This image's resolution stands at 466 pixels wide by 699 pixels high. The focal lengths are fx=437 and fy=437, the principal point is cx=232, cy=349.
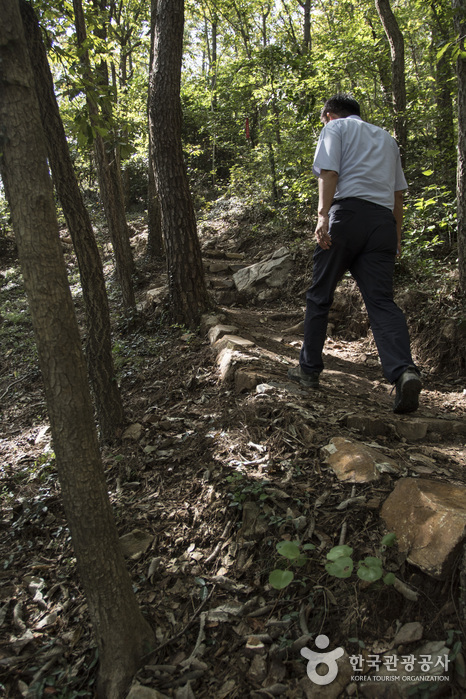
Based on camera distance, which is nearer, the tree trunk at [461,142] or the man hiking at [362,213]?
the man hiking at [362,213]

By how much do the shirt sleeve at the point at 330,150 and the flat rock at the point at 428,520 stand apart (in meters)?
2.12

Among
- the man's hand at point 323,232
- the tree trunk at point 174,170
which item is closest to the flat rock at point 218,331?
the tree trunk at point 174,170

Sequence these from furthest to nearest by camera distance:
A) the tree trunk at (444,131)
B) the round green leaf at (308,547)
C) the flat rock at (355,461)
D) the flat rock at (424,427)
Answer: the tree trunk at (444,131)
the flat rock at (424,427)
the flat rock at (355,461)
the round green leaf at (308,547)

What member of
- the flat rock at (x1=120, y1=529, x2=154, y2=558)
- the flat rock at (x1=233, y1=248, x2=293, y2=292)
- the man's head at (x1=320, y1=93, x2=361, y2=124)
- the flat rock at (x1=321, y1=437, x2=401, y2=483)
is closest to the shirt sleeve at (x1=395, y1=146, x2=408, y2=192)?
the man's head at (x1=320, y1=93, x2=361, y2=124)

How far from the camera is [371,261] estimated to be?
3057 mm

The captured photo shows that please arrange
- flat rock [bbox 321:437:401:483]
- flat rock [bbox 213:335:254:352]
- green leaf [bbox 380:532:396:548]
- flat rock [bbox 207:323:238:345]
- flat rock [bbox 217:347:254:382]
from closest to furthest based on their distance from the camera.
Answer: green leaf [bbox 380:532:396:548], flat rock [bbox 321:437:401:483], flat rock [bbox 217:347:254:382], flat rock [bbox 213:335:254:352], flat rock [bbox 207:323:238:345]

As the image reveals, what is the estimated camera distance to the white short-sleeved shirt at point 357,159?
300 cm

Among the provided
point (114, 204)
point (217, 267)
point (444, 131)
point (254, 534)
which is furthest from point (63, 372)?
point (444, 131)

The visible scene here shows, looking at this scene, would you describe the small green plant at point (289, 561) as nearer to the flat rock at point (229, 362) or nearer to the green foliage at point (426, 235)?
the flat rock at point (229, 362)

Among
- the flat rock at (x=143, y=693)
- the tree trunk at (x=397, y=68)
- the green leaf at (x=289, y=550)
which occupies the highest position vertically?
the tree trunk at (x=397, y=68)
